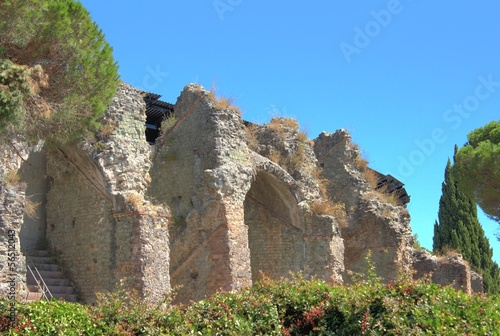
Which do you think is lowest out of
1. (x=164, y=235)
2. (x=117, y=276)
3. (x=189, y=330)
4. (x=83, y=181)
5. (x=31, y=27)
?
(x=189, y=330)

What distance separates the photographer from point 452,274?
22.7m

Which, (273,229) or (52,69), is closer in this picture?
(52,69)

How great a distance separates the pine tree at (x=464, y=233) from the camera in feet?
92.5

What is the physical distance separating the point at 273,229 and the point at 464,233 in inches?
518

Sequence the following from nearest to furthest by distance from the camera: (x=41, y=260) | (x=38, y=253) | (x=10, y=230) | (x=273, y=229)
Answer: (x=10, y=230)
(x=41, y=260)
(x=38, y=253)
(x=273, y=229)

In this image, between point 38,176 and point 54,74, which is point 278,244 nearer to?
point 38,176

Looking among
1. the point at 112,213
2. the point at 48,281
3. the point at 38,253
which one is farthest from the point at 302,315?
the point at 38,253

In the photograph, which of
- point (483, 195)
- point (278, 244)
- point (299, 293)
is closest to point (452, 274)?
point (483, 195)

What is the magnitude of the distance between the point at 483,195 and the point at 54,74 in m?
14.9

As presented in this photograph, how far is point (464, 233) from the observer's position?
93.2ft

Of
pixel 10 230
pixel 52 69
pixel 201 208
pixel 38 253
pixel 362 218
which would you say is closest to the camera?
pixel 52 69

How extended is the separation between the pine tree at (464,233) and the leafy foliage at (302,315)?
813 inches

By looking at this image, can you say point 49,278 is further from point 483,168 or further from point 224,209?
point 483,168

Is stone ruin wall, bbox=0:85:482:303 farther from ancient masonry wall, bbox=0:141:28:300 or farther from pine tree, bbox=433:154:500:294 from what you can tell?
pine tree, bbox=433:154:500:294
